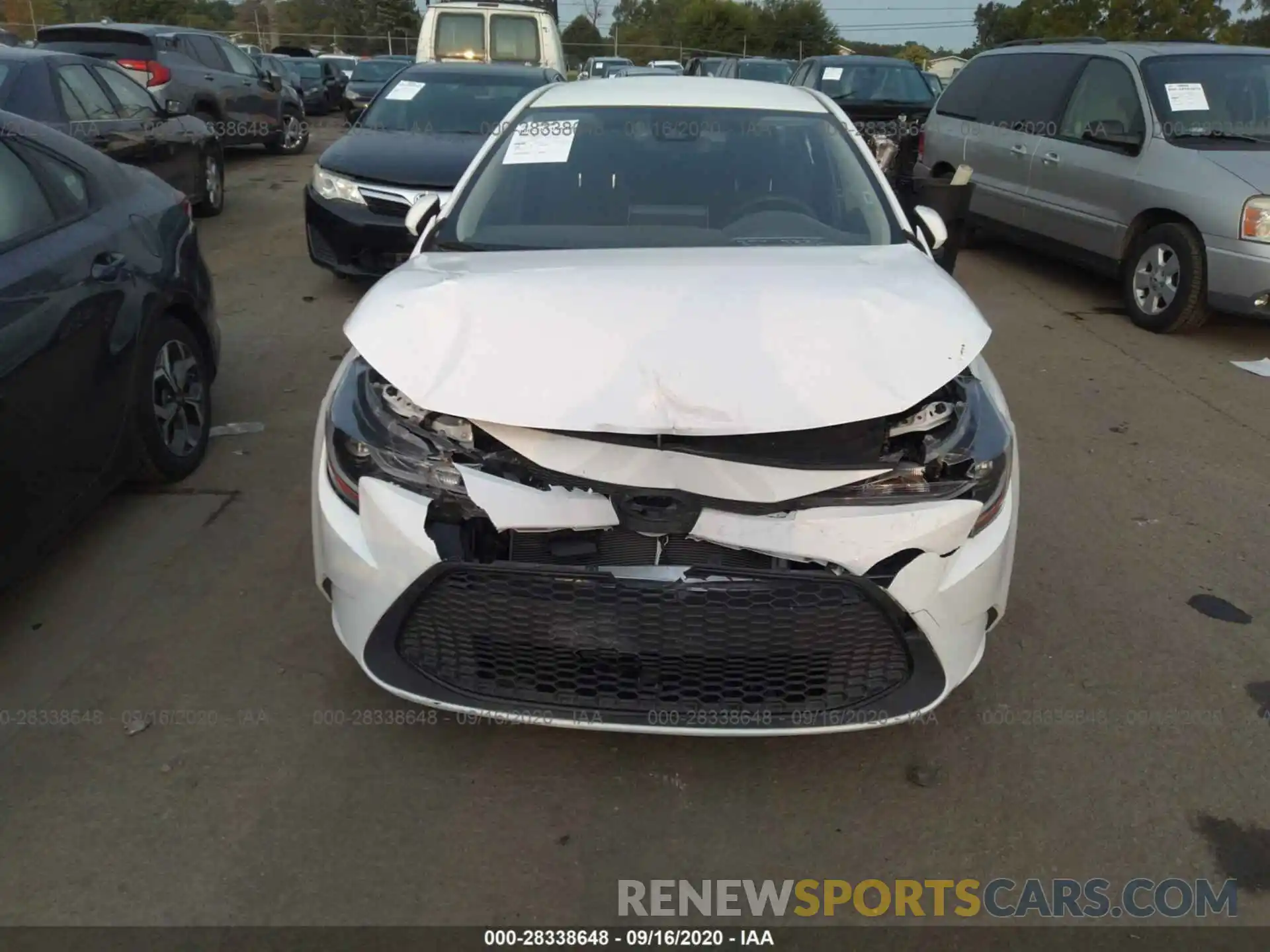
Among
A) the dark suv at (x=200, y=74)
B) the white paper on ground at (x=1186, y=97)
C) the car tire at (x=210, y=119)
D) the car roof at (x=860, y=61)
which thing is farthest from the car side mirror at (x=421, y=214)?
the car tire at (x=210, y=119)

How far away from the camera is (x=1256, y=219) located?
5.99 meters

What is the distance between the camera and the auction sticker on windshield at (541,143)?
370 centimetres

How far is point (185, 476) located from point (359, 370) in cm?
194

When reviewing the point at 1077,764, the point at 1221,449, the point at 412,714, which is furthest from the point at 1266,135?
the point at 412,714

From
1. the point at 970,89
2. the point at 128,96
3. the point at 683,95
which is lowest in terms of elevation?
the point at 128,96

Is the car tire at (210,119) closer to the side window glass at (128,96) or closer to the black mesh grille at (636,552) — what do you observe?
the side window glass at (128,96)

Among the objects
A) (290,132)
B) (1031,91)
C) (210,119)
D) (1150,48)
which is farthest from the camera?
(290,132)

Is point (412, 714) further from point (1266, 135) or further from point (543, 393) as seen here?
point (1266, 135)

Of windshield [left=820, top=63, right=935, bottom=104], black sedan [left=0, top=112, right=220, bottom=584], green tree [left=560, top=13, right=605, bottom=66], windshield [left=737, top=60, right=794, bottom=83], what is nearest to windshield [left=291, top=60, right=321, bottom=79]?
windshield [left=737, top=60, right=794, bottom=83]

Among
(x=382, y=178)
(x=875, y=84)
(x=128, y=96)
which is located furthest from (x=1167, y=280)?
(x=128, y=96)

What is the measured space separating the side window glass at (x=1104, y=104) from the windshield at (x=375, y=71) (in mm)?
15990

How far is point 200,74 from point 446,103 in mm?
6271

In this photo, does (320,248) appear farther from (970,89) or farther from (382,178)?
(970,89)

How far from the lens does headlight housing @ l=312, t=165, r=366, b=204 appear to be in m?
6.73
